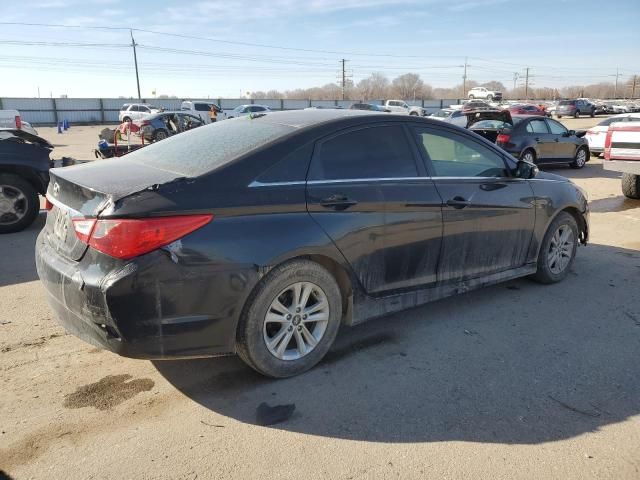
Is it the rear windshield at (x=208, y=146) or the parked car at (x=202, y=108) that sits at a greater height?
the parked car at (x=202, y=108)

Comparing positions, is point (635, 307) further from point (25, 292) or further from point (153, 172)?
point (25, 292)

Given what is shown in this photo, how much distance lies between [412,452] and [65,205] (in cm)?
244

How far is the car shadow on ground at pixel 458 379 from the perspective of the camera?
2945mm

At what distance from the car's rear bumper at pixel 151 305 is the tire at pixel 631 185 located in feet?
31.5

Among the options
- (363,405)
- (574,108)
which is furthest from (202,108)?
(363,405)

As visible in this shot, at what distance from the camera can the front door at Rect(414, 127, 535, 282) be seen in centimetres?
408

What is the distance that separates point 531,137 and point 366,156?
36.7 feet

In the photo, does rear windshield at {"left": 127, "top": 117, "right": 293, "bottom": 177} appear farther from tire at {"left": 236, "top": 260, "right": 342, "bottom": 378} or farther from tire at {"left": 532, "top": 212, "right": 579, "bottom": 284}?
tire at {"left": 532, "top": 212, "right": 579, "bottom": 284}

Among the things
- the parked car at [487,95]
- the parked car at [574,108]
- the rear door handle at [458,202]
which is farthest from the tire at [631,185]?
the parked car at [487,95]

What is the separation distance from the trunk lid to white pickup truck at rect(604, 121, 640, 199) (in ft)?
28.8

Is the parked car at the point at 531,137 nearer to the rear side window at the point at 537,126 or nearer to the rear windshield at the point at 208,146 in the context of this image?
the rear side window at the point at 537,126

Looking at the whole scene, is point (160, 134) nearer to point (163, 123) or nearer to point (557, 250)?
point (163, 123)

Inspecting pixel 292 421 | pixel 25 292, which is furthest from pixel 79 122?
pixel 292 421

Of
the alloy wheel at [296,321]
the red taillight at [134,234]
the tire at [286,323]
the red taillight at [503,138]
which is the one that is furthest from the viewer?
the red taillight at [503,138]
